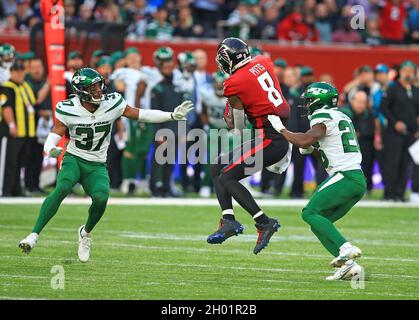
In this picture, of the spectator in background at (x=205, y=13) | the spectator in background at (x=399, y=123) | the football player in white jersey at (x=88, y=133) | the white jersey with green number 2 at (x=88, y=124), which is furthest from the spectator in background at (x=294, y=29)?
the white jersey with green number 2 at (x=88, y=124)

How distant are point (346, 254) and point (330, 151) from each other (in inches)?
36.3

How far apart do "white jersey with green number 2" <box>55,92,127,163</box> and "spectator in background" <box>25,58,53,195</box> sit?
6.29 metres

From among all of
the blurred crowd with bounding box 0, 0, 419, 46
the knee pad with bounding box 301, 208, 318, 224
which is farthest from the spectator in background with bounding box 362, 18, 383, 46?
the knee pad with bounding box 301, 208, 318, 224

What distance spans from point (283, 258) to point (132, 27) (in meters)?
11.1

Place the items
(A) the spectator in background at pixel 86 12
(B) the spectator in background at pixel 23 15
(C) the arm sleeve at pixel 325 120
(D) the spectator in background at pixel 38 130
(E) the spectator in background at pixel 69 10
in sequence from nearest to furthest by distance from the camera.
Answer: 1. (C) the arm sleeve at pixel 325 120
2. (D) the spectator in background at pixel 38 130
3. (E) the spectator in background at pixel 69 10
4. (A) the spectator in background at pixel 86 12
5. (B) the spectator in background at pixel 23 15

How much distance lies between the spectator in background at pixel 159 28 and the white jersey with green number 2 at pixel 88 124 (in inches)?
405

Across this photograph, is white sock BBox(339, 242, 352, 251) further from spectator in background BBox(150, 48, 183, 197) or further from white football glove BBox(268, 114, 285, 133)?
spectator in background BBox(150, 48, 183, 197)

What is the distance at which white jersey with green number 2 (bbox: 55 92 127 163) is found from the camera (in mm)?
9320

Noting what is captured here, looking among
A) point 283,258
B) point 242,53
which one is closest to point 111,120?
point 242,53

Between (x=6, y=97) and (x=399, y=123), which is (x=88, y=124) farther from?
(x=399, y=123)

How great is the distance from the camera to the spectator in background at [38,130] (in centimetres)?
1566

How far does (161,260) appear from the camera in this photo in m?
9.38

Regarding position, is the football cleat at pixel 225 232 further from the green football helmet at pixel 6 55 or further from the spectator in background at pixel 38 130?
the spectator in background at pixel 38 130

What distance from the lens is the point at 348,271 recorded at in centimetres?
826
